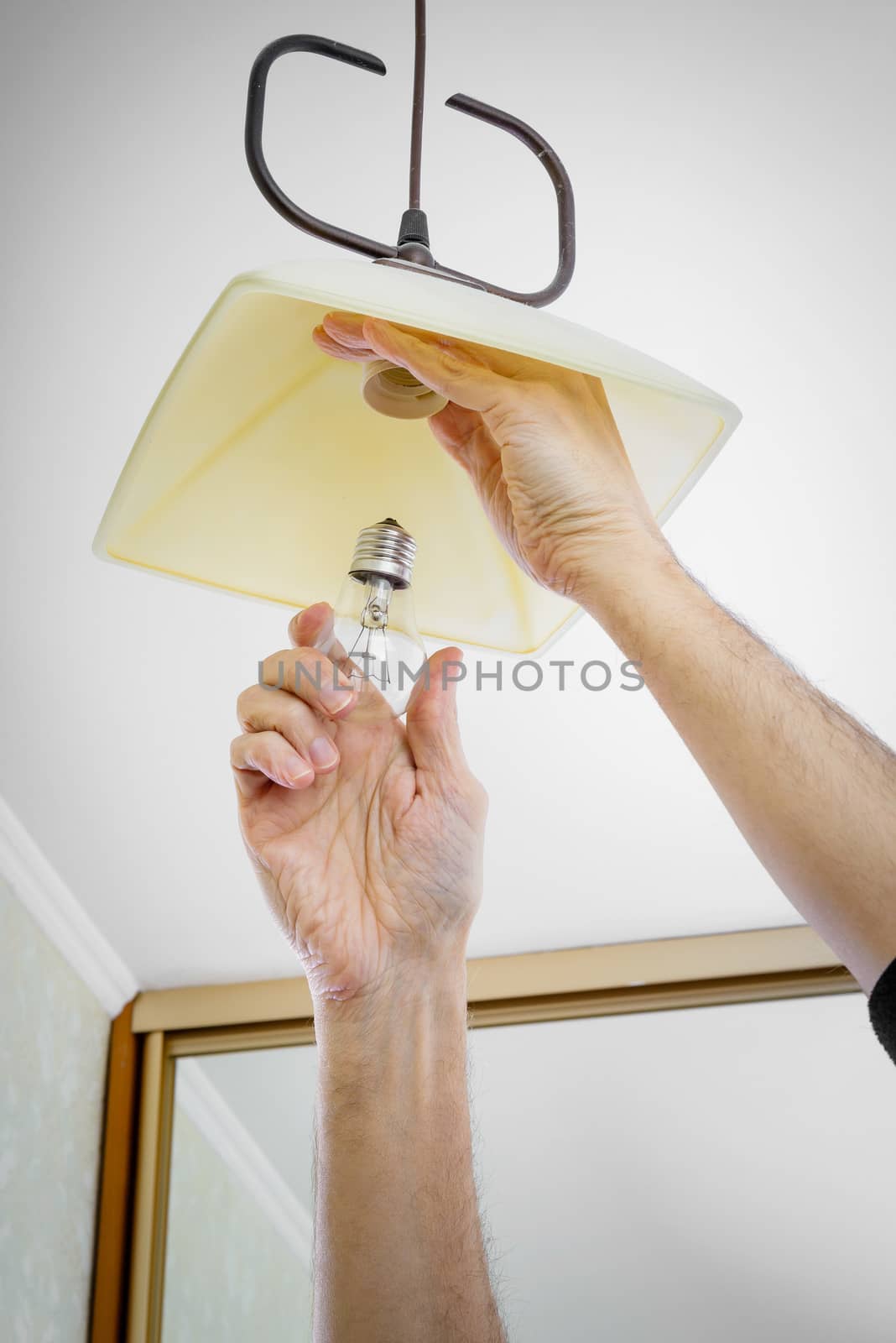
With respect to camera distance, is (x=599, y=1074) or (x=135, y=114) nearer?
(x=135, y=114)

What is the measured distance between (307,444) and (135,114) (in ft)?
1.44

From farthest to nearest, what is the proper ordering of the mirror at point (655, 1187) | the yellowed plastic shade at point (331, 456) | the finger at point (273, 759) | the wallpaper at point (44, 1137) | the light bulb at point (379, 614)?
the mirror at point (655, 1187) → the wallpaper at point (44, 1137) → the finger at point (273, 759) → the light bulb at point (379, 614) → the yellowed plastic shade at point (331, 456)

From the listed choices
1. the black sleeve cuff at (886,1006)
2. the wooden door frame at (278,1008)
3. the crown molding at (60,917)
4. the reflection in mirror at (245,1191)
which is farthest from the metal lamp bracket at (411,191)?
the reflection in mirror at (245,1191)

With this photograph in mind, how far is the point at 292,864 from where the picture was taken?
0.79m

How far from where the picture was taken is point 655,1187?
182 cm

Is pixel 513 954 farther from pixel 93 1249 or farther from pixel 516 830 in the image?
Result: pixel 93 1249

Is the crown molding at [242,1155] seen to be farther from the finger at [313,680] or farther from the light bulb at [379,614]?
the light bulb at [379,614]

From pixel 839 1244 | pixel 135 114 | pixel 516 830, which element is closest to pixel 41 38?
pixel 135 114

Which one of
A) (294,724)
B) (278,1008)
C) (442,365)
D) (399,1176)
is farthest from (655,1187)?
(442,365)

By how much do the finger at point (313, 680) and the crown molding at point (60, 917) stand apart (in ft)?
3.08

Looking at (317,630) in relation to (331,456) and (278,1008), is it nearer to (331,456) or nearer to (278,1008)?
(331,456)

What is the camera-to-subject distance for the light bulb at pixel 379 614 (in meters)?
0.58

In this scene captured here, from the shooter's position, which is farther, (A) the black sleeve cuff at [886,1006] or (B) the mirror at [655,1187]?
(B) the mirror at [655,1187]

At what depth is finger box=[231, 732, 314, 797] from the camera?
0.71 m
